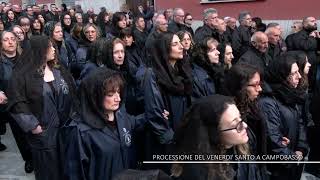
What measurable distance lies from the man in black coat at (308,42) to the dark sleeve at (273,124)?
12.6ft

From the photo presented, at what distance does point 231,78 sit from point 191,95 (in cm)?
99

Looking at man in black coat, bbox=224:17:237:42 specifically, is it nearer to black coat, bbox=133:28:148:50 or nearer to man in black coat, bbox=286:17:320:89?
man in black coat, bbox=286:17:320:89

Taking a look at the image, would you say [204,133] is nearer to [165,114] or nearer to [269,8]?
[165,114]

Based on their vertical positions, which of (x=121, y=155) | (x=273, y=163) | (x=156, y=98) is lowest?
(x=273, y=163)

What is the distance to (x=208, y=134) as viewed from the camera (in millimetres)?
2295

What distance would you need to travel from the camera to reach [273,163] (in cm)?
351

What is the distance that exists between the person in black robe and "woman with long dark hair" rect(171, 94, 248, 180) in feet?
2.71

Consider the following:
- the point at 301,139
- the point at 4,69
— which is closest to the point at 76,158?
the point at 301,139

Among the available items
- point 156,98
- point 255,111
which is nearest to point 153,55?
point 156,98

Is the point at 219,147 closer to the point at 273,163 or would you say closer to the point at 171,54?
the point at 273,163

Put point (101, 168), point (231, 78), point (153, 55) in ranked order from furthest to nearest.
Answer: point (153, 55)
point (231, 78)
point (101, 168)

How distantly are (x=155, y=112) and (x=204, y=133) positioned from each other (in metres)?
1.59

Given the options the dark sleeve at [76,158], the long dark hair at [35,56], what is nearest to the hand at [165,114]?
the dark sleeve at [76,158]

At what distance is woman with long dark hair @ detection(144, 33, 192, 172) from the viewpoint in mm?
3857
